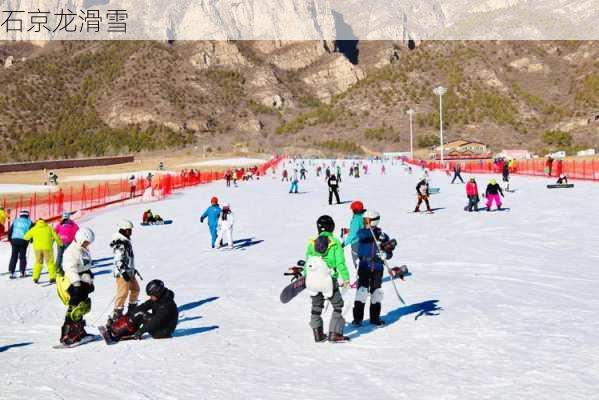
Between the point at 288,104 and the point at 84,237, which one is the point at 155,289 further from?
the point at 288,104

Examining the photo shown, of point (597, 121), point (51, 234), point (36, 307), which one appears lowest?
point (36, 307)

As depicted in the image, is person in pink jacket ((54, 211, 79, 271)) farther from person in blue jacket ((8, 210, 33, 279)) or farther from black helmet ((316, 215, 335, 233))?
black helmet ((316, 215, 335, 233))

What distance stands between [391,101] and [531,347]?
164 metres

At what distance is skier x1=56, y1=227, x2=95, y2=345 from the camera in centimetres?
868

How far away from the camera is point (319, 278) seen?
812 cm

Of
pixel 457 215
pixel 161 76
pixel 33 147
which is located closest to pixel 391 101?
pixel 161 76

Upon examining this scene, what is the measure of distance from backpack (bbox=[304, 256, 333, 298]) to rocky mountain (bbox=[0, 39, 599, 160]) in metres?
133

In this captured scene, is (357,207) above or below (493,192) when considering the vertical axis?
above

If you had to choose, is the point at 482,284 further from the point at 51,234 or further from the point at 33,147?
the point at 33,147

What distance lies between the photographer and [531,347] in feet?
27.6

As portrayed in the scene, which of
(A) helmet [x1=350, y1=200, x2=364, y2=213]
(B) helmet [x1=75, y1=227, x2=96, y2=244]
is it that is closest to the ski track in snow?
(B) helmet [x1=75, y1=227, x2=96, y2=244]

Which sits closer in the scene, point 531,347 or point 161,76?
point 531,347

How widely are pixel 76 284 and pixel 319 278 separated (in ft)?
10.3

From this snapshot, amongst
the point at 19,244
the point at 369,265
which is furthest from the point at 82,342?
the point at 19,244
